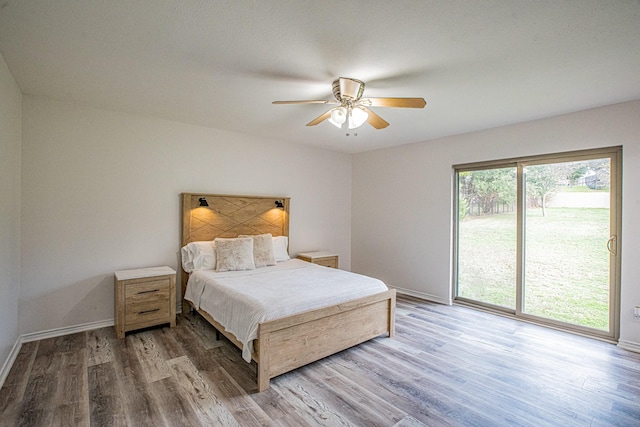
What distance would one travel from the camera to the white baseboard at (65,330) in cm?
309

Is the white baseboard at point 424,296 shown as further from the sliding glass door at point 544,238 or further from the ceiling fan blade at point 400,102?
the ceiling fan blade at point 400,102

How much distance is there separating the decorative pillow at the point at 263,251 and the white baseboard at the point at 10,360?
7.90 feet

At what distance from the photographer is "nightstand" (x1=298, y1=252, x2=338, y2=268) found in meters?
4.90

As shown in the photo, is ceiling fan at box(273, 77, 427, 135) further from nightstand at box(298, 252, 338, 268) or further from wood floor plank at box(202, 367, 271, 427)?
nightstand at box(298, 252, 338, 268)

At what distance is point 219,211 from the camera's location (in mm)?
4281

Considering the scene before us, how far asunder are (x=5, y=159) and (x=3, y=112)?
0.38m

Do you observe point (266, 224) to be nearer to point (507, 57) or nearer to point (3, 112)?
point (3, 112)

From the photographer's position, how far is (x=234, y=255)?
383 cm

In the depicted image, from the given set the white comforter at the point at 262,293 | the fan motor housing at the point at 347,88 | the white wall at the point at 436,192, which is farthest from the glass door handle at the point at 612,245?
the fan motor housing at the point at 347,88

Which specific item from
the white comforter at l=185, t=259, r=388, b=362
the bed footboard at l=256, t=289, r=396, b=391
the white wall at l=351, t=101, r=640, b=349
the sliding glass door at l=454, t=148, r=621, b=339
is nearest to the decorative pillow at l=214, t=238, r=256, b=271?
the white comforter at l=185, t=259, r=388, b=362

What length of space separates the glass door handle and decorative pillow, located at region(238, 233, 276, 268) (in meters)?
3.97

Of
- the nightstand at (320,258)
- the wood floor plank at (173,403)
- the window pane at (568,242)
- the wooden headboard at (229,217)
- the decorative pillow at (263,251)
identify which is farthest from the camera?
the nightstand at (320,258)

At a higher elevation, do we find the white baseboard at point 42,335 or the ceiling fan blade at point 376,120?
the ceiling fan blade at point 376,120

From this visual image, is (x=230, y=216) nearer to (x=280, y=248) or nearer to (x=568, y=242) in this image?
(x=280, y=248)
